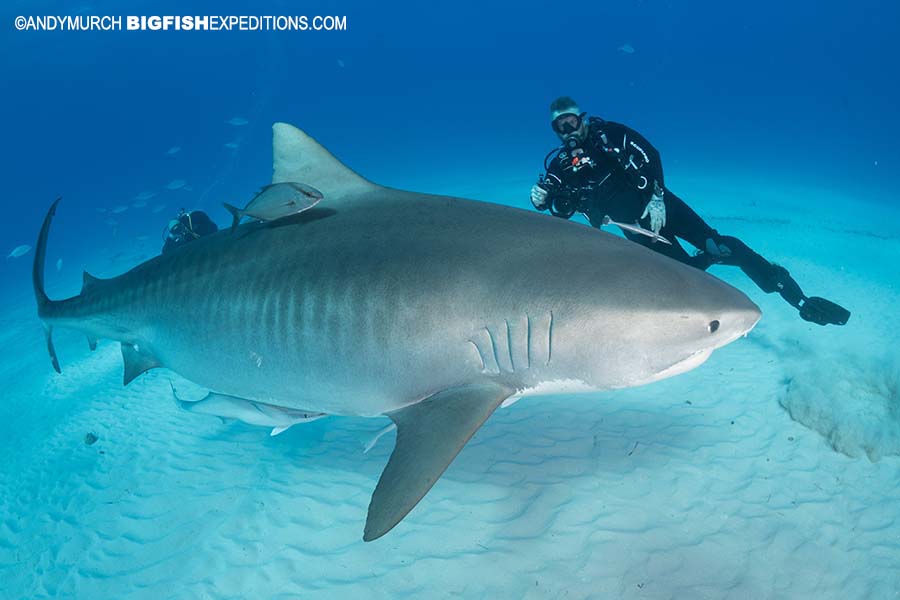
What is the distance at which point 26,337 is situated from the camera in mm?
13727

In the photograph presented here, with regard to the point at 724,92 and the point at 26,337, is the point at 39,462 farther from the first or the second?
the point at 724,92

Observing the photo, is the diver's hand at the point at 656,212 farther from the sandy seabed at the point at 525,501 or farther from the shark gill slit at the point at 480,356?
the shark gill slit at the point at 480,356

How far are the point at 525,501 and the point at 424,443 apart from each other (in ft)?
7.17

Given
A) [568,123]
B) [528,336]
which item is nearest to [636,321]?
[528,336]

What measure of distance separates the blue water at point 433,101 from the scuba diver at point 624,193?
5.93 metres

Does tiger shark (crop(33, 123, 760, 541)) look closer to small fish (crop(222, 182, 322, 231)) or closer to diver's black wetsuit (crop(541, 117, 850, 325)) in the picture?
small fish (crop(222, 182, 322, 231))

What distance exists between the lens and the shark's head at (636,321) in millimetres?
2070

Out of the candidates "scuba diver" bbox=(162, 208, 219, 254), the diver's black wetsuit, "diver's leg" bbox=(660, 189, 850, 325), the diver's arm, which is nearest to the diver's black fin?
the diver's black wetsuit

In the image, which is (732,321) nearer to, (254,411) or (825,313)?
(254,411)

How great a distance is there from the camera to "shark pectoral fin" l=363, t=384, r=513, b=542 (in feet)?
5.91

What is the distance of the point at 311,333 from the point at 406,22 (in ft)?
491

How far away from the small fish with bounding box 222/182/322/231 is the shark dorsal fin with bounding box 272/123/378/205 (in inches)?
5.3

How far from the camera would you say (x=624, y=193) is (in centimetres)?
621

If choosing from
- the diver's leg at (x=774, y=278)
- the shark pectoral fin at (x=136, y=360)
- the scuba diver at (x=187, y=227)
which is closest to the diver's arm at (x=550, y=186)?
the diver's leg at (x=774, y=278)
